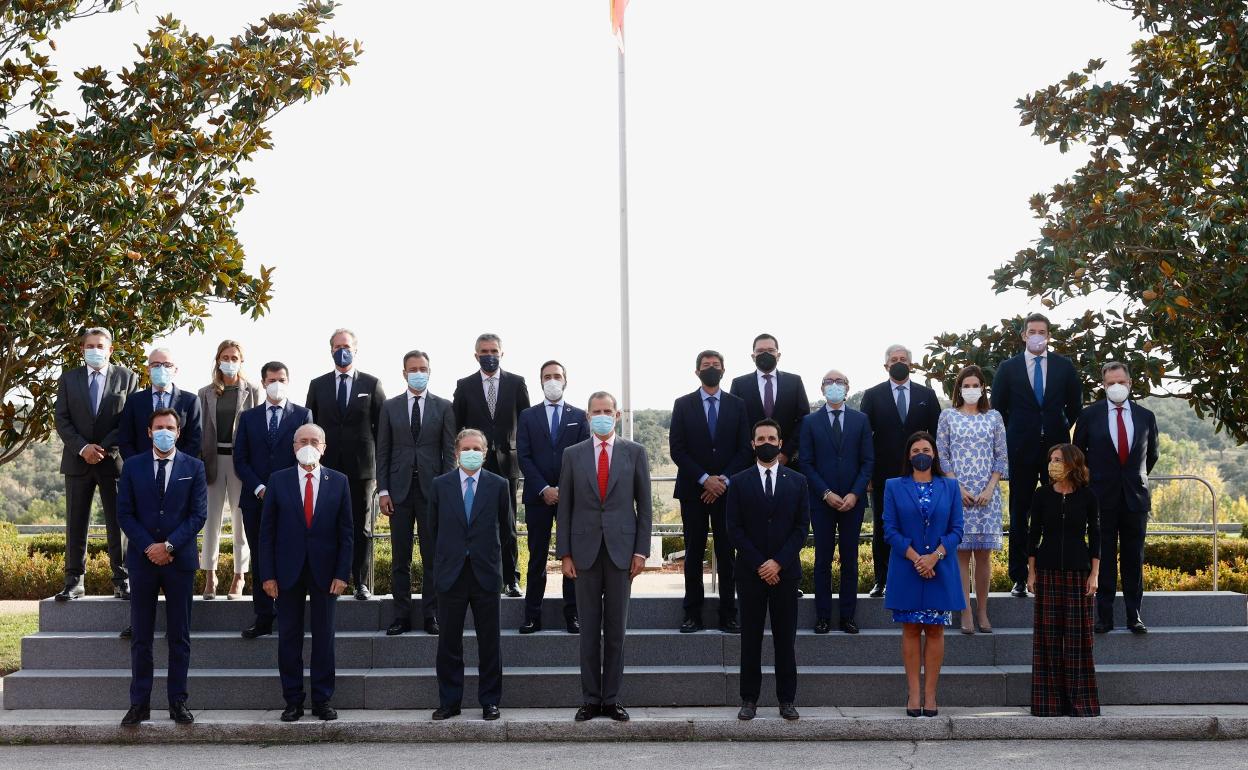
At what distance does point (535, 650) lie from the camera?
34.6 ft

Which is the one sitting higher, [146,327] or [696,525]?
[146,327]

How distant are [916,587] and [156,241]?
8949mm

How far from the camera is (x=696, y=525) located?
1043 cm

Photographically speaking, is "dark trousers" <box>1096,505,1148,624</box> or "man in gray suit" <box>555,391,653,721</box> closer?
"man in gray suit" <box>555,391,653,721</box>

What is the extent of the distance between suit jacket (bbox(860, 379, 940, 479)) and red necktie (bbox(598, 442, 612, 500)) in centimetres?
237

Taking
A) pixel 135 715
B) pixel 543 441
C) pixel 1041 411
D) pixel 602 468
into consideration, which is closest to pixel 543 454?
pixel 543 441

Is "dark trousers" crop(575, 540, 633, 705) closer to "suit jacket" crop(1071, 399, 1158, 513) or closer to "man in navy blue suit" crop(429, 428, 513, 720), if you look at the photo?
"man in navy blue suit" crop(429, 428, 513, 720)

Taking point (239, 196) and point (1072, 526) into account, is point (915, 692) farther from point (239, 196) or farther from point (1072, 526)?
point (239, 196)

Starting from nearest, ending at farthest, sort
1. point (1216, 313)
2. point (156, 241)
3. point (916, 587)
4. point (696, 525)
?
1. point (916, 587)
2. point (696, 525)
3. point (1216, 313)
4. point (156, 241)

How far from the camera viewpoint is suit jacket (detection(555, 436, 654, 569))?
9.59 metres

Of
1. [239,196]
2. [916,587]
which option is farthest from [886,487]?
[239,196]

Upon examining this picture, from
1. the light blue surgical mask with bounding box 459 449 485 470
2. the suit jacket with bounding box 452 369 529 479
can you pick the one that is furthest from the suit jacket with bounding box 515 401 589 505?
the light blue surgical mask with bounding box 459 449 485 470

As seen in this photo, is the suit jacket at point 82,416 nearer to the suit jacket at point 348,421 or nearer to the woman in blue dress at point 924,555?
the suit jacket at point 348,421

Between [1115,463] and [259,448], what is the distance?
22.6 ft
